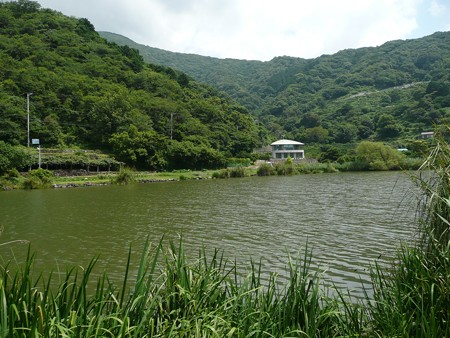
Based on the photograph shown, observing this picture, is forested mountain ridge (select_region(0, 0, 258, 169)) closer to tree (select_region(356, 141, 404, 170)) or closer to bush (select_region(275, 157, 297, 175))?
bush (select_region(275, 157, 297, 175))

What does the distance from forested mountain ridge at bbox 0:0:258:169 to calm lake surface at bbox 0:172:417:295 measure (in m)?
28.1

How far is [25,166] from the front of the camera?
3919cm

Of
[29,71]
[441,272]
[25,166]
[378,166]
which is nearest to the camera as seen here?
[441,272]

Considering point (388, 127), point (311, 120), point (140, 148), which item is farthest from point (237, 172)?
point (311, 120)

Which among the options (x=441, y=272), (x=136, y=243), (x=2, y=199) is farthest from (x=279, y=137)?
(x=441, y=272)

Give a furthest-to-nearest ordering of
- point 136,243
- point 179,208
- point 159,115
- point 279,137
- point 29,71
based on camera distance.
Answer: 1. point 279,137
2. point 159,115
3. point 29,71
4. point 179,208
5. point 136,243

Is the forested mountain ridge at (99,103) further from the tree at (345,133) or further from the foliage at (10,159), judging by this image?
the tree at (345,133)

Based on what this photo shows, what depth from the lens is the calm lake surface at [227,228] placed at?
10320 millimetres

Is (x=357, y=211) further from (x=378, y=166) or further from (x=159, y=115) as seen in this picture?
(x=159, y=115)

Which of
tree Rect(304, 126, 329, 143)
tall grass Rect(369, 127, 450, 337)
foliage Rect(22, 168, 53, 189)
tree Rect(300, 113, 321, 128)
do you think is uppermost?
tree Rect(300, 113, 321, 128)

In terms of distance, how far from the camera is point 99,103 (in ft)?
190

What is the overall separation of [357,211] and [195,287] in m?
16.2

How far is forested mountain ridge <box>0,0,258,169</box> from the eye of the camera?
52.2 m

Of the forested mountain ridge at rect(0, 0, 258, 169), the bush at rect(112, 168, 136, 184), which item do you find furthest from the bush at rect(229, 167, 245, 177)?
the bush at rect(112, 168, 136, 184)
